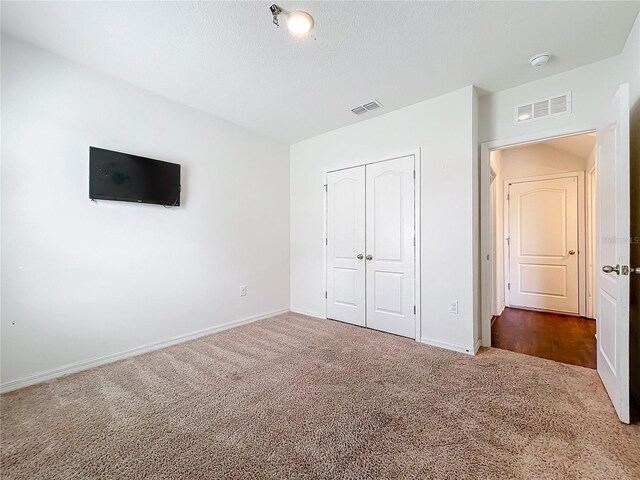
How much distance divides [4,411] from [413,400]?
9.29ft

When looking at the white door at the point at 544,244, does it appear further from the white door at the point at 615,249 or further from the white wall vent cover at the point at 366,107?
the white wall vent cover at the point at 366,107

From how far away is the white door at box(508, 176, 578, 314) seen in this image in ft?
14.1

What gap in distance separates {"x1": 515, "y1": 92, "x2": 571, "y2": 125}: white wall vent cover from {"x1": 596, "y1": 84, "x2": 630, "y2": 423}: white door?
1.78ft

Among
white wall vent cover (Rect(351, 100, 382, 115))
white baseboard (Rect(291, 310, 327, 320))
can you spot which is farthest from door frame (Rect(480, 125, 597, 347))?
white baseboard (Rect(291, 310, 327, 320))

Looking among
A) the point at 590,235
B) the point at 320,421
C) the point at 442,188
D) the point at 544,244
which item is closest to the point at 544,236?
the point at 544,244

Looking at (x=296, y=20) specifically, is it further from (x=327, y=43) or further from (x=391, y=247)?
(x=391, y=247)

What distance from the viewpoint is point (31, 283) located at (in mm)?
2217

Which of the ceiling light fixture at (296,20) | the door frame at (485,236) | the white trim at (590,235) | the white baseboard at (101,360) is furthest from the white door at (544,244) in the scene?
the white baseboard at (101,360)

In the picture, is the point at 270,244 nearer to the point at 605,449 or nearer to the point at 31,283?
the point at 31,283

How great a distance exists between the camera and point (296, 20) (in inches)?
75.6

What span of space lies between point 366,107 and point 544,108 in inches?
69.5

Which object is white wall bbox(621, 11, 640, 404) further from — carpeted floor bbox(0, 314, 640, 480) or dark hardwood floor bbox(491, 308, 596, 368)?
dark hardwood floor bbox(491, 308, 596, 368)

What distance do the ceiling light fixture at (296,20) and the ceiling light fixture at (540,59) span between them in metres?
1.93

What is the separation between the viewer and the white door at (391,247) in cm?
323
